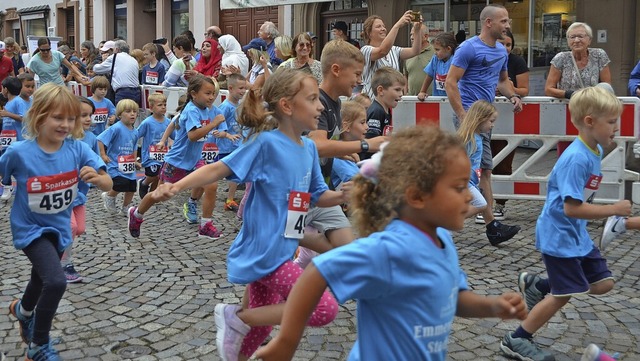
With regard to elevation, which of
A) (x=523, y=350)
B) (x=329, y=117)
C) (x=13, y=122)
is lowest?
(x=523, y=350)

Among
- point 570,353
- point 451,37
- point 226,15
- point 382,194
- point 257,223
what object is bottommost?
point 570,353

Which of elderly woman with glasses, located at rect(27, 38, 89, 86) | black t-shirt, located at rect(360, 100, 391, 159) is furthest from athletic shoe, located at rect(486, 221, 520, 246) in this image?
elderly woman with glasses, located at rect(27, 38, 89, 86)

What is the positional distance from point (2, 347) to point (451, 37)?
19.9 ft

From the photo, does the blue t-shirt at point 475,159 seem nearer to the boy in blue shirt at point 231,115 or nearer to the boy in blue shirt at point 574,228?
the boy in blue shirt at point 574,228

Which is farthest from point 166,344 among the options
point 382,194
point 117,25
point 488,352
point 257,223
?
point 117,25

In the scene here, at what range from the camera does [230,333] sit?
12.7 feet

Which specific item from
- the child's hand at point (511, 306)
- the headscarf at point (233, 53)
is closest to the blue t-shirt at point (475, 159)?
the child's hand at point (511, 306)

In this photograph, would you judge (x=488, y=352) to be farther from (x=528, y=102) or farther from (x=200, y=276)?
(x=528, y=102)

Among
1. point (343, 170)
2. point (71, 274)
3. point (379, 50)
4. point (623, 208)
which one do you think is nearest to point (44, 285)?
point (71, 274)

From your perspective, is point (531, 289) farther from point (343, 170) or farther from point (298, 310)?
point (298, 310)

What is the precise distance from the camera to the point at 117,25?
28.3 meters

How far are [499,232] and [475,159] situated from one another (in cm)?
68

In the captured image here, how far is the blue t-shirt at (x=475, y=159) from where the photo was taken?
7.01 metres

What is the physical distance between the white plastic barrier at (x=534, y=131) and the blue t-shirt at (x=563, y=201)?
12.0ft
